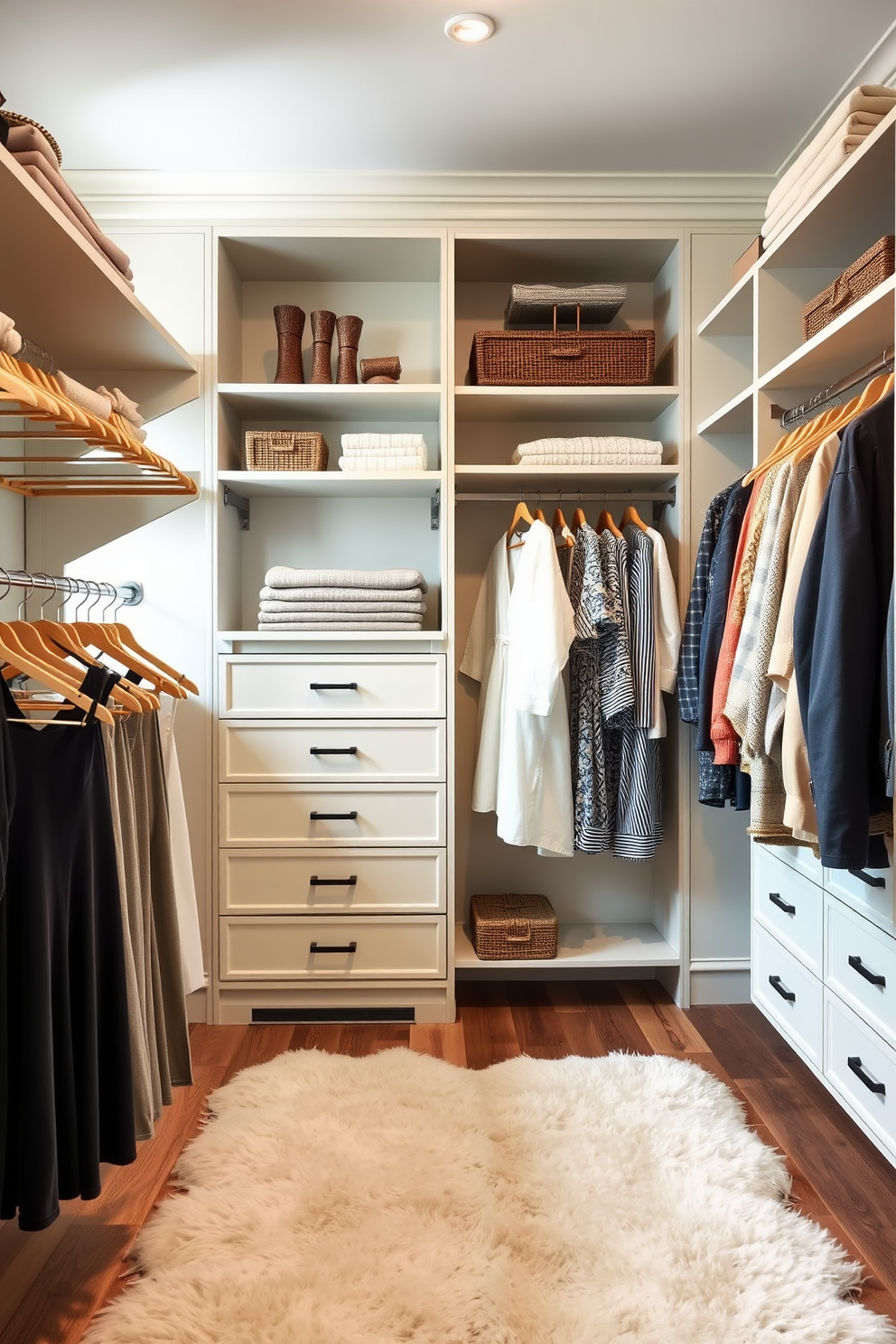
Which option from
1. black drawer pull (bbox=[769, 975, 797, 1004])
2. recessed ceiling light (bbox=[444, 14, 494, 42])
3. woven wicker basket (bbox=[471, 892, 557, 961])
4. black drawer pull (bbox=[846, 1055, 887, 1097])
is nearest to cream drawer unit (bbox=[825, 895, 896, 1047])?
black drawer pull (bbox=[846, 1055, 887, 1097])

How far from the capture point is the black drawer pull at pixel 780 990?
85.5 inches

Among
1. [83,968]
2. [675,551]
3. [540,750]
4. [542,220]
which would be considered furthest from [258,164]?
[83,968]

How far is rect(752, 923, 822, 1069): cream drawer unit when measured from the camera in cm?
204

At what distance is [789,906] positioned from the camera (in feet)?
7.14

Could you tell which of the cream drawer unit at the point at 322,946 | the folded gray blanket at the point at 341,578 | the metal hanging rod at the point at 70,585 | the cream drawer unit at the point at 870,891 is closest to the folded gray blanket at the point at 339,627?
the folded gray blanket at the point at 341,578

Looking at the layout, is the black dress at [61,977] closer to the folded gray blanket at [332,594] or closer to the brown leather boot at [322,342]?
the folded gray blanket at [332,594]

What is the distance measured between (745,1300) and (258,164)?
3023 mm

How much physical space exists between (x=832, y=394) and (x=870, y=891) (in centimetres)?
109

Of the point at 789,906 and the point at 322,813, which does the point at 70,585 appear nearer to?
the point at 322,813

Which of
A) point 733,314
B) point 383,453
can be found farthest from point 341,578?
point 733,314

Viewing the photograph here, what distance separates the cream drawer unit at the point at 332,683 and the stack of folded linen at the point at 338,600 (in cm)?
10

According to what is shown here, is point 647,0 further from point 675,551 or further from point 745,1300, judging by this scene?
point 745,1300

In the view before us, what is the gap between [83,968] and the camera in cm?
146

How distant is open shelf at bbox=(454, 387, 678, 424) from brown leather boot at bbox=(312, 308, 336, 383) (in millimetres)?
423
